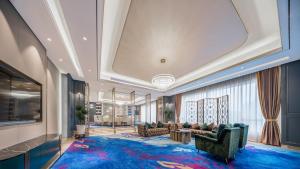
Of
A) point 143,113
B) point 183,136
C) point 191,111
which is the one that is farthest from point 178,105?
point 143,113

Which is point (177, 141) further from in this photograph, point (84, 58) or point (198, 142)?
point (84, 58)

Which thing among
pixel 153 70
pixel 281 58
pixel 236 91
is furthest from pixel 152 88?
pixel 281 58

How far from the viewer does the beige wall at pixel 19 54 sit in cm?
257

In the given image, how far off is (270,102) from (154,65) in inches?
198

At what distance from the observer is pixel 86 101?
30.6 feet

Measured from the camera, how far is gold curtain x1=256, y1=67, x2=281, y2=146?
20.1 feet

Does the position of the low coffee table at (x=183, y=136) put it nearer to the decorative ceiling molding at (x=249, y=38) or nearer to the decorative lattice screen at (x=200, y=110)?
the decorative ceiling molding at (x=249, y=38)

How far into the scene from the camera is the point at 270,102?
632cm

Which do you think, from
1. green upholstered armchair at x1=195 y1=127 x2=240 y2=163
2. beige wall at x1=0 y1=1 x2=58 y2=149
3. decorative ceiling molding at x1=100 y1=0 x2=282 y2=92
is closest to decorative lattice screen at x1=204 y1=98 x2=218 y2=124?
decorative ceiling molding at x1=100 y1=0 x2=282 y2=92

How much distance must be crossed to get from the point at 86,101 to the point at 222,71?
7624 mm

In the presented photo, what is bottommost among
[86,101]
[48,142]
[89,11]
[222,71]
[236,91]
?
[48,142]

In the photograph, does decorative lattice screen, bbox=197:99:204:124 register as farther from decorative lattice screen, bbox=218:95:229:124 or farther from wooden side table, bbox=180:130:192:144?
wooden side table, bbox=180:130:192:144

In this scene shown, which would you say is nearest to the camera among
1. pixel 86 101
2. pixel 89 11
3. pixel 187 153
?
pixel 89 11

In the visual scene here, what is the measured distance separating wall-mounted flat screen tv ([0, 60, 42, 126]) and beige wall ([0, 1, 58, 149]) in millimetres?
136
